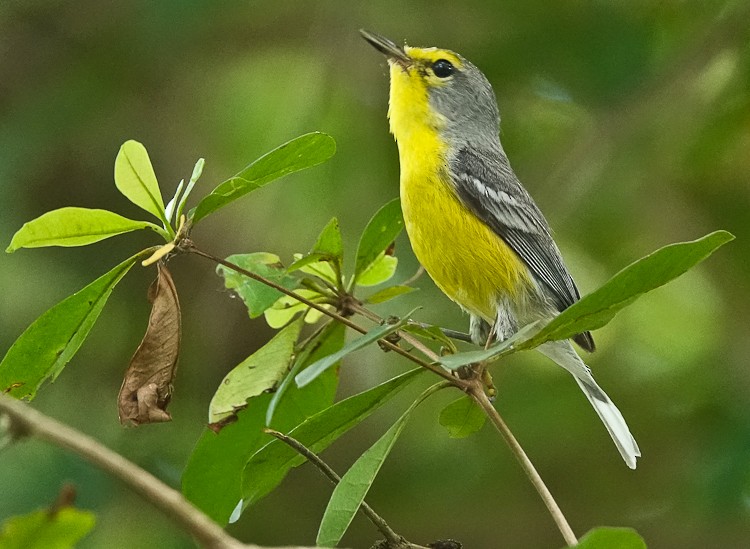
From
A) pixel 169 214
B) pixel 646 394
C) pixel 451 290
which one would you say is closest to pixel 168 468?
pixel 451 290

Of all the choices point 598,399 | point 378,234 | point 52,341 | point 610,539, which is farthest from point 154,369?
point 598,399

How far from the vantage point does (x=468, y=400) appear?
2.25 m

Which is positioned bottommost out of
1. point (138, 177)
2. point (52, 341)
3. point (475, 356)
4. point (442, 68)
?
point (442, 68)

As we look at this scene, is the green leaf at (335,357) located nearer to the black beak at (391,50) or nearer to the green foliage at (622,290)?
the green foliage at (622,290)

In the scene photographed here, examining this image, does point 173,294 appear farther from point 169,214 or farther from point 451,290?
point 451,290

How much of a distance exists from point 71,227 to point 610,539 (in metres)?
1.15

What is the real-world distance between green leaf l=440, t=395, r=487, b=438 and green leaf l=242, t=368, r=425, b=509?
0.29 metres

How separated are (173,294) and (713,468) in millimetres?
2861

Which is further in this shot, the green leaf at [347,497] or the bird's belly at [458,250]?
the bird's belly at [458,250]

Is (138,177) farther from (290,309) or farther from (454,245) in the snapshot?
(454,245)

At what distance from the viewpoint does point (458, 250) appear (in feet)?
10.4

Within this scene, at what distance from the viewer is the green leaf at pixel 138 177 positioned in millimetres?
2021

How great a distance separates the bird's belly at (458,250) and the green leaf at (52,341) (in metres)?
1.38

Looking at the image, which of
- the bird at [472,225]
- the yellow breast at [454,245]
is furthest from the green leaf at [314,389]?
the yellow breast at [454,245]
